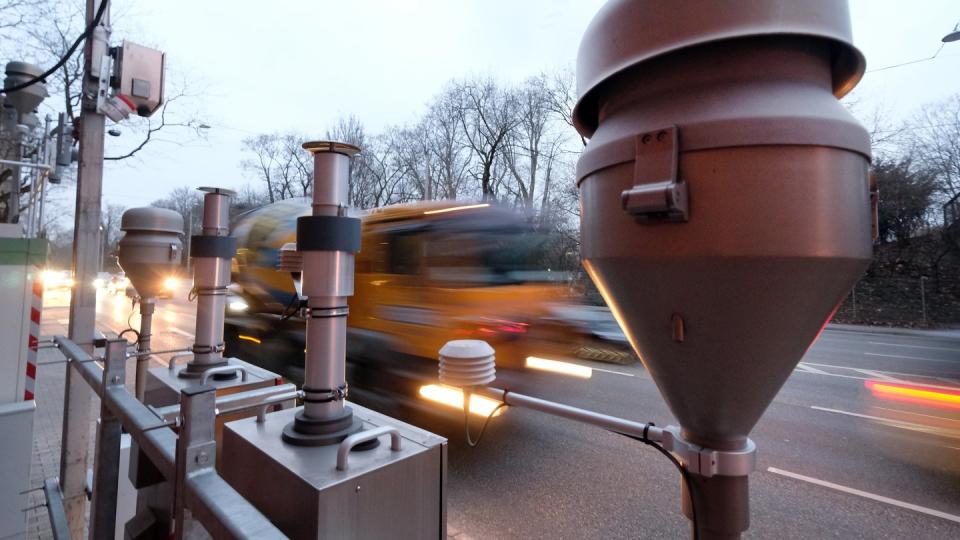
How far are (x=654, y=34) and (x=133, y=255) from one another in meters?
4.01

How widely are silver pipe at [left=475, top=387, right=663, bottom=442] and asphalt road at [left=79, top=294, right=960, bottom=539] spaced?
249 centimetres

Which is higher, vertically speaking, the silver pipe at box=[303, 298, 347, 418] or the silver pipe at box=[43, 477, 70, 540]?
the silver pipe at box=[303, 298, 347, 418]

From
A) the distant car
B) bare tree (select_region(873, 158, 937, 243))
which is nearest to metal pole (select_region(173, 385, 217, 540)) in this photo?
the distant car

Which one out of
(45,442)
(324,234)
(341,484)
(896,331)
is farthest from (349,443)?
(896,331)

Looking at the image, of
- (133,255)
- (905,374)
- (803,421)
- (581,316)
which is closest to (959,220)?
(905,374)

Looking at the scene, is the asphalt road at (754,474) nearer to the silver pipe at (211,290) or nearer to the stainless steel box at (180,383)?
the stainless steel box at (180,383)

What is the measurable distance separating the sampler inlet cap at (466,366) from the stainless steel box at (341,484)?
0.25 meters

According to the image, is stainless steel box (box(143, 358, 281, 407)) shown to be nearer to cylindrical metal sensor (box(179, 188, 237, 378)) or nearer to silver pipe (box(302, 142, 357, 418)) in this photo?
cylindrical metal sensor (box(179, 188, 237, 378))

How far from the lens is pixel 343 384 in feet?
5.15

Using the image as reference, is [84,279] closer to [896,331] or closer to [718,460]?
[718,460]

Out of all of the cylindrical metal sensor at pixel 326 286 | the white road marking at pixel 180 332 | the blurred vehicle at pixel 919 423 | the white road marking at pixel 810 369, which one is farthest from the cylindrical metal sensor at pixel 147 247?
the white road marking at pixel 180 332

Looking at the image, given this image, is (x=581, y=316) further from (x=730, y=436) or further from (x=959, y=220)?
(x=959, y=220)

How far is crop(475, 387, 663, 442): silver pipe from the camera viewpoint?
4.52 feet

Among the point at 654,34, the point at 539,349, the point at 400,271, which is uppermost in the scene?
the point at 654,34
